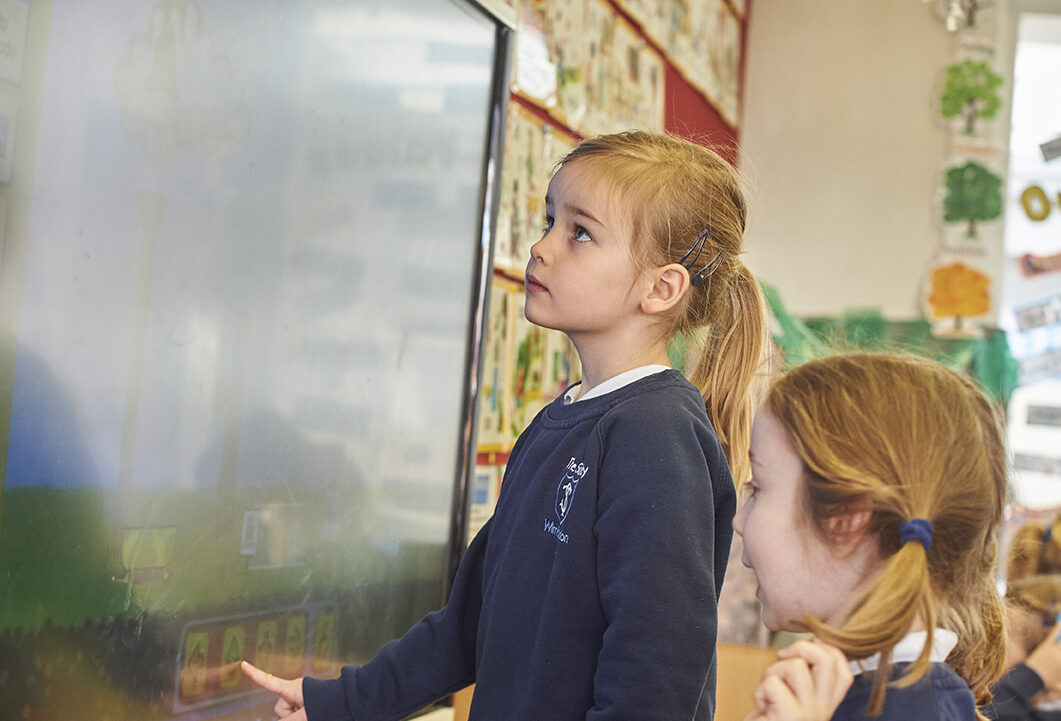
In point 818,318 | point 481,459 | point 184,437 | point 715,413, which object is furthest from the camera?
point 818,318

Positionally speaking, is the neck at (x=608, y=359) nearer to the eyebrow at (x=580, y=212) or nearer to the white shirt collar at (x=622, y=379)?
the white shirt collar at (x=622, y=379)

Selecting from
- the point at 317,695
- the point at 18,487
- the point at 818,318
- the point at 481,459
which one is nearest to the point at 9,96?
the point at 18,487

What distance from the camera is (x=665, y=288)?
1086mm

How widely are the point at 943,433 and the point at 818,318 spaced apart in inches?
109

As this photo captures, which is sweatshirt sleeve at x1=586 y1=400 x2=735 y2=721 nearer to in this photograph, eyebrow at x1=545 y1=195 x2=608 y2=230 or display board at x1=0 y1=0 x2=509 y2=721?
eyebrow at x1=545 y1=195 x2=608 y2=230

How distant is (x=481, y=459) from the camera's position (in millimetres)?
1866

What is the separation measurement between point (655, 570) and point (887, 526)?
20cm

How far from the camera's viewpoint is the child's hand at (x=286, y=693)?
3.52 ft

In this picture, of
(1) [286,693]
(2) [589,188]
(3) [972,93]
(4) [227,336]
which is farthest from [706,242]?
(3) [972,93]

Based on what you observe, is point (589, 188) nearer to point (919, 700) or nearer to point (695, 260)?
point (695, 260)

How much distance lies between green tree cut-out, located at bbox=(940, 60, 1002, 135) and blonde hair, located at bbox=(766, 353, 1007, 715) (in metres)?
2.87

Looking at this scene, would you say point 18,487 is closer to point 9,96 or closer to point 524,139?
point 9,96

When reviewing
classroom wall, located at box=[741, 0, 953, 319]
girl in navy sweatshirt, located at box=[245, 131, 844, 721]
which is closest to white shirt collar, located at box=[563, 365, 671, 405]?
girl in navy sweatshirt, located at box=[245, 131, 844, 721]

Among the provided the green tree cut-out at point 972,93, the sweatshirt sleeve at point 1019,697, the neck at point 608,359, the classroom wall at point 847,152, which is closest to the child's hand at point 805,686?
the neck at point 608,359
